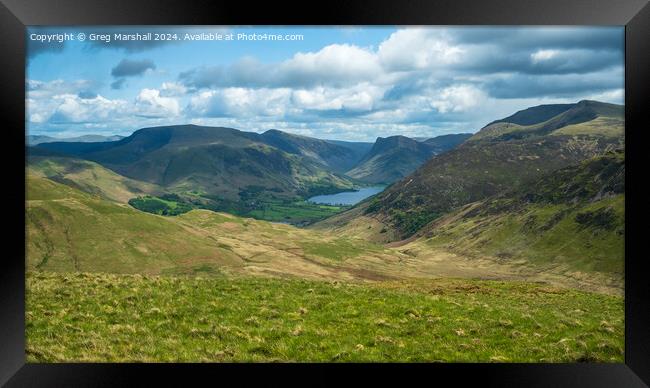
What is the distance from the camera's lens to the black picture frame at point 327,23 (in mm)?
18391

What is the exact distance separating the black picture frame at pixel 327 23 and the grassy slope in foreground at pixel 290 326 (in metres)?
0.44

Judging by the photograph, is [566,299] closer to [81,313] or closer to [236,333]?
[236,333]

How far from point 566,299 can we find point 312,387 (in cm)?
1813

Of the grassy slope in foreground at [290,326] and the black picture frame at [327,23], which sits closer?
the black picture frame at [327,23]

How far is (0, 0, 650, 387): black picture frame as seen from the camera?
60.3 feet

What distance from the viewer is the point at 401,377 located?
18.4 metres

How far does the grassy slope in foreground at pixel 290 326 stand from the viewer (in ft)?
61.6

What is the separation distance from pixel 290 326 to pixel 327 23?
1183cm

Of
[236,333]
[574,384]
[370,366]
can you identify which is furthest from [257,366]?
[574,384]

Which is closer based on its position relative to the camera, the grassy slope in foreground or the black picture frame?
the black picture frame

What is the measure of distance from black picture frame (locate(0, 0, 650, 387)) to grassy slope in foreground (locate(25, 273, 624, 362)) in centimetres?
44

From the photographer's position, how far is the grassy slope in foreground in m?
18.8

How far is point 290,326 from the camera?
20.2 m

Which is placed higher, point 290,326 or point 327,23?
point 327,23
